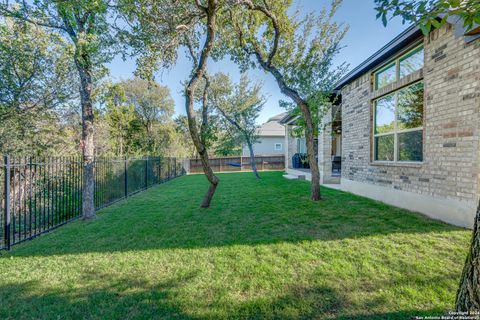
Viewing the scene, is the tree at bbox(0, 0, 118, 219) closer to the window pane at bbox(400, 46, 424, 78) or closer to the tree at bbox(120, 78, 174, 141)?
the window pane at bbox(400, 46, 424, 78)

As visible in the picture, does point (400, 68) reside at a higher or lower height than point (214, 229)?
higher

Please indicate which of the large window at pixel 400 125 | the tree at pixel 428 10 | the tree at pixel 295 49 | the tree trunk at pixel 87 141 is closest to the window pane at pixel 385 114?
the large window at pixel 400 125

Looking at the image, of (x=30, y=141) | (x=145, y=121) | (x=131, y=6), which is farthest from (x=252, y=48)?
(x=145, y=121)

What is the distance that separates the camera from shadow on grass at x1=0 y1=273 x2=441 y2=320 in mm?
2035

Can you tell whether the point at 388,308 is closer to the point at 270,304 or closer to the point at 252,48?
the point at 270,304

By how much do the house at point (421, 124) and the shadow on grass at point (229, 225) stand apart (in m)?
0.50

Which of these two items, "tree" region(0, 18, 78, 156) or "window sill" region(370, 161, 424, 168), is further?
"tree" region(0, 18, 78, 156)

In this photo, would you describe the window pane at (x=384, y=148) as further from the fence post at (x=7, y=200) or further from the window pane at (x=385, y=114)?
the fence post at (x=7, y=200)

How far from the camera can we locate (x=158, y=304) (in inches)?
87.0

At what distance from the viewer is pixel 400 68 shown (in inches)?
218

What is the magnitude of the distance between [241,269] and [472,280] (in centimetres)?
207

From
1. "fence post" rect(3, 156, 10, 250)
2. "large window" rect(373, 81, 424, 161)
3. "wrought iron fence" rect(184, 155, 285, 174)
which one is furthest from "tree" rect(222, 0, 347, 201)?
"wrought iron fence" rect(184, 155, 285, 174)

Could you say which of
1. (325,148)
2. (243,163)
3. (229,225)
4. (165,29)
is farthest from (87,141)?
(243,163)

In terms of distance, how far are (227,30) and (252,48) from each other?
0.97 metres
